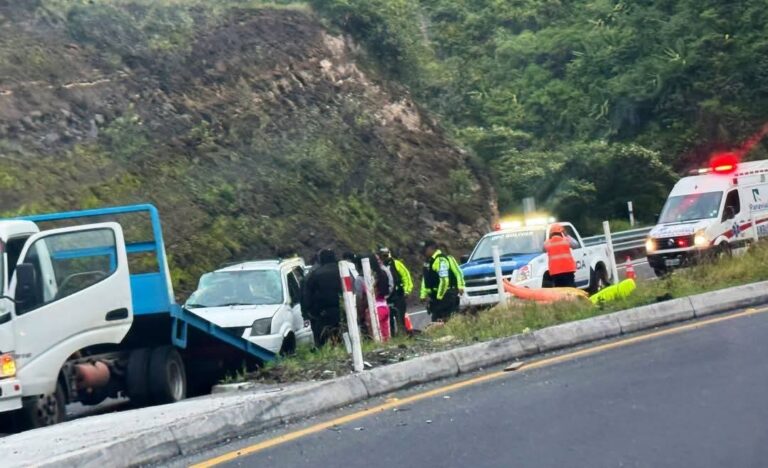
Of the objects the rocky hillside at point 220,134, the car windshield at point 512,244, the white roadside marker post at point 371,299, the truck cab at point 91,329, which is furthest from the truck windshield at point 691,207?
the truck cab at point 91,329

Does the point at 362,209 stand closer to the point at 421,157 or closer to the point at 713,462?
the point at 421,157

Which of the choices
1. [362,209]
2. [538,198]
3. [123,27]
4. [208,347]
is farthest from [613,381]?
[538,198]

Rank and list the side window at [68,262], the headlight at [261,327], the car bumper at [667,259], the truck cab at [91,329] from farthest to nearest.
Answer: the car bumper at [667,259], the headlight at [261,327], the side window at [68,262], the truck cab at [91,329]

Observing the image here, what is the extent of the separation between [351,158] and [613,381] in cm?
2119

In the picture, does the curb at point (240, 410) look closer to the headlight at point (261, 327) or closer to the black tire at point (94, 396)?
the black tire at point (94, 396)

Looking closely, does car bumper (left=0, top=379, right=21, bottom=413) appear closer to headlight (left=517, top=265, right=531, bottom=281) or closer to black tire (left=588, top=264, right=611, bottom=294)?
headlight (left=517, top=265, right=531, bottom=281)

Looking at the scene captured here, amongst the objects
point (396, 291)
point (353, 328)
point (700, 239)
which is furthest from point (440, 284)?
point (700, 239)

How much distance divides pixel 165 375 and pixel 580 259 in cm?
1086

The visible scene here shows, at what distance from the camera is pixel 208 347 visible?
13.6m

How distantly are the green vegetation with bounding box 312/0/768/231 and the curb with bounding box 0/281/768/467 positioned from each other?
23460 millimetres

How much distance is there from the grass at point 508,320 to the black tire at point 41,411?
1872 millimetres

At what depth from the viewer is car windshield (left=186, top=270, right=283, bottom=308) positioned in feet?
52.2

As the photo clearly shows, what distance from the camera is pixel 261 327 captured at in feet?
49.0

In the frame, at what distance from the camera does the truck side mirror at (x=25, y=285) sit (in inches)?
427
